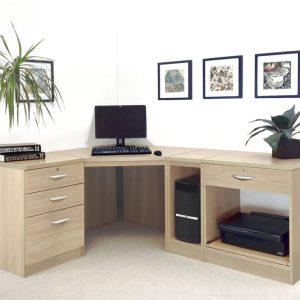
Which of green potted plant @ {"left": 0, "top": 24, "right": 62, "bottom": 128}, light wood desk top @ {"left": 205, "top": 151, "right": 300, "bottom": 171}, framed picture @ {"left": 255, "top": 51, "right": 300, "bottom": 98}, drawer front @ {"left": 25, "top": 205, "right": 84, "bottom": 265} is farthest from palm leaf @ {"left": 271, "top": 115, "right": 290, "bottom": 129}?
green potted plant @ {"left": 0, "top": 24, "right": 62, "bottom": 128}

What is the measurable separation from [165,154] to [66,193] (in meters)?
0.77

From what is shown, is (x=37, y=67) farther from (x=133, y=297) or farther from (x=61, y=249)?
(x=133, y=297)

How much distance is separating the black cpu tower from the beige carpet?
0.17 meters

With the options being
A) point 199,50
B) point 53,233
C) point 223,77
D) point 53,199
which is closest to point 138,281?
point 53,233

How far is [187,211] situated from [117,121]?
1.03 metres

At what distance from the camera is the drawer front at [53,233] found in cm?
282

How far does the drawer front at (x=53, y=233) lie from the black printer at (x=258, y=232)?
986 mm

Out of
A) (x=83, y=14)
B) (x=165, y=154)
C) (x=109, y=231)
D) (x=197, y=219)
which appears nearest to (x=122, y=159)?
(x=165, y=154)

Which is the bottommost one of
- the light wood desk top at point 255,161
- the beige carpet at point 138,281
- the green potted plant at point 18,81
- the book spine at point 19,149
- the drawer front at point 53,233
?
the beige carpet at point 138,281

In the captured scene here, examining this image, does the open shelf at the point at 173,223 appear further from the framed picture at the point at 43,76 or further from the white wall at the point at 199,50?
the framed picture at the point at 43,76

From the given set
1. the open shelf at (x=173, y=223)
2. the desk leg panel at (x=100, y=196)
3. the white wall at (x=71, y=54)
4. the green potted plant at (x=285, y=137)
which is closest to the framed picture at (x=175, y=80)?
the white wall at (x=71, y=54)

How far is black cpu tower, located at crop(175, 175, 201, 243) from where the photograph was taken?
311 cm

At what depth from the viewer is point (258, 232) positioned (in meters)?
2.85

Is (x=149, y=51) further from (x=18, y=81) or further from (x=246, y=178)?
(x=246, y=178)
